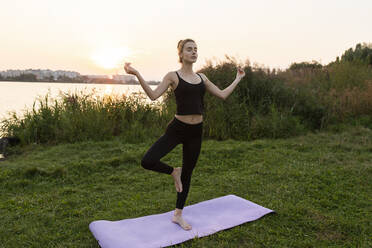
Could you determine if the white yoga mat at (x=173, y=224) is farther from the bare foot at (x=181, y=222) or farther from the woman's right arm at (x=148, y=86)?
the woman's right arm at (x=148, y=86)

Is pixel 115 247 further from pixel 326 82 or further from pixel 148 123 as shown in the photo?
pixel 326 82

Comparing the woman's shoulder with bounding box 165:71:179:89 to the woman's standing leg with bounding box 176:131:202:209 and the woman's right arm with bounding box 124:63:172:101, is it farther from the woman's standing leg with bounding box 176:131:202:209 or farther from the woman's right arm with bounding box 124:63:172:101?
the woman's standing leg with bounding box 176:131:202:209

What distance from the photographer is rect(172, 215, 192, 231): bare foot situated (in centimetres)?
373

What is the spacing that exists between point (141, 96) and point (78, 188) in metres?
4.82

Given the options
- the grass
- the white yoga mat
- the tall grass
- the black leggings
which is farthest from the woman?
the tall grass

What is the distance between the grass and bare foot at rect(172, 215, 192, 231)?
268mm

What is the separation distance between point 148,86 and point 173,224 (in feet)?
5.81

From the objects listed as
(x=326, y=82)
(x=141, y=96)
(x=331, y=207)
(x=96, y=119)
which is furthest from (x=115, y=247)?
(x=326, y=82)

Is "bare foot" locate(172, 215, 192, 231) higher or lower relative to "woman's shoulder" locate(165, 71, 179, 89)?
lower

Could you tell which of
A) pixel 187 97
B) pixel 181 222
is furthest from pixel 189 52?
pixel 181 222

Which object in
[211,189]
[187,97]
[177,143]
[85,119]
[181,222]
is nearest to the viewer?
[187,97]

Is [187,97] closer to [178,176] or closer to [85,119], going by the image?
[178,176]

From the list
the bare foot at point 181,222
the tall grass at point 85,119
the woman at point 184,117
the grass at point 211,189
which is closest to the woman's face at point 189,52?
the woman at point 184,117

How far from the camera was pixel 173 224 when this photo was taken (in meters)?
3.87
